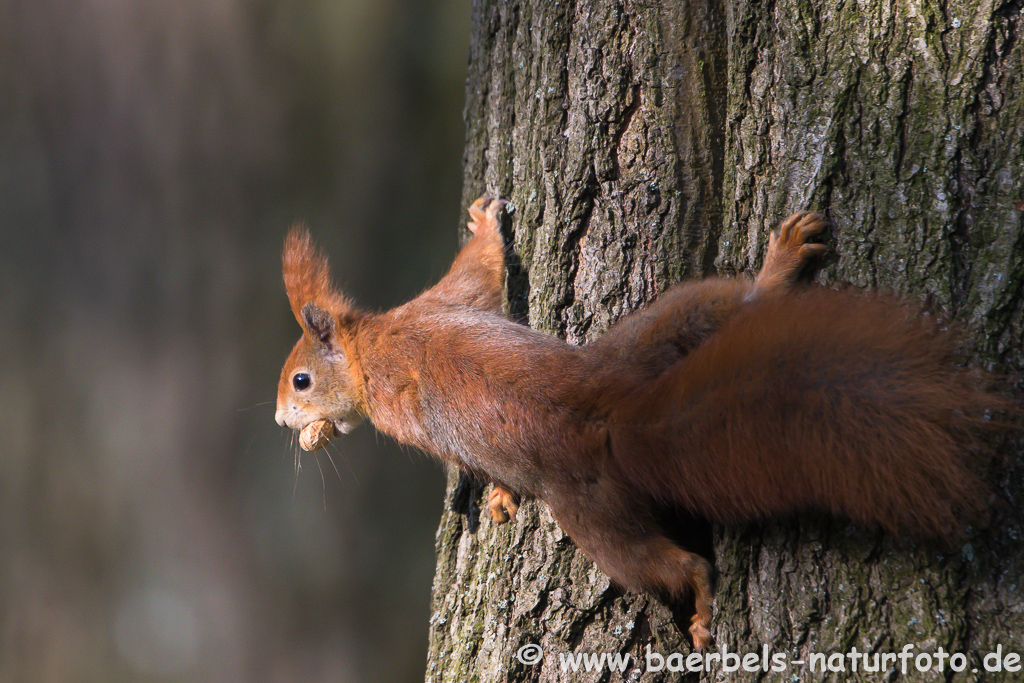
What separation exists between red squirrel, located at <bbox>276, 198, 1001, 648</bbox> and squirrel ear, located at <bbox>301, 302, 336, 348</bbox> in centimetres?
13

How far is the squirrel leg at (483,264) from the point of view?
1.69m

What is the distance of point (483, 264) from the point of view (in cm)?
174

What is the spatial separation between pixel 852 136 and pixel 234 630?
3.18m

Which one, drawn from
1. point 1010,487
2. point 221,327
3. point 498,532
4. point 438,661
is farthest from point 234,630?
point 1010,487

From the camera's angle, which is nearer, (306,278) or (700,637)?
(700,637)


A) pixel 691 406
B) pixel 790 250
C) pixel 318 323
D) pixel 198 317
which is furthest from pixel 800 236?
pixel 198 317

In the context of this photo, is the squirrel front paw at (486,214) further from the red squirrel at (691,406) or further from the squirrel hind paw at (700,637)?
the squirrel hind paw at (700,637)

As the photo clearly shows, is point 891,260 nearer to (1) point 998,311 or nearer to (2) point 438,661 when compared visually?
(1) point 998,311

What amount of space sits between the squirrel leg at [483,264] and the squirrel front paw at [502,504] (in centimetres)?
41

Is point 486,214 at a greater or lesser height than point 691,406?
greater

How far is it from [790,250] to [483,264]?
73cm

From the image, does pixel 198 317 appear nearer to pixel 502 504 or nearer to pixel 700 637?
pixel 502 504

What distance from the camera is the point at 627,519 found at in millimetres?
1271

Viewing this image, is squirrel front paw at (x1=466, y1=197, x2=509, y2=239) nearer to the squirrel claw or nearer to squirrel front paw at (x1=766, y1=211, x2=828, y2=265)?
the squirrel claw
